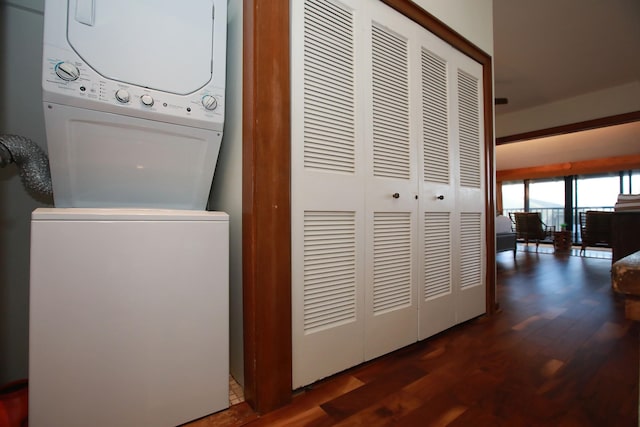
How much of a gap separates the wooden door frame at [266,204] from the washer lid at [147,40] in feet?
0.55

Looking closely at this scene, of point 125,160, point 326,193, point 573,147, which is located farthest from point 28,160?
point 573,147

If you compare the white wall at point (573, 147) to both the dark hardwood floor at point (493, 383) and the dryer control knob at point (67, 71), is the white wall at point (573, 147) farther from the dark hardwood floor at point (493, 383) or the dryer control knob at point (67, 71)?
the dryer control knob at point (67, 71)

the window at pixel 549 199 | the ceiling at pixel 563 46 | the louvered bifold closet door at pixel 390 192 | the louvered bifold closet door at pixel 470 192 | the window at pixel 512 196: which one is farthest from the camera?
the window at pixel 512 196

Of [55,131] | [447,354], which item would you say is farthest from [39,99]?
[447,354]

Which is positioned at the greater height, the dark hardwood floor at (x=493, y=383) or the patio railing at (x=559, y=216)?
the patio railing at (x=559, y=216)

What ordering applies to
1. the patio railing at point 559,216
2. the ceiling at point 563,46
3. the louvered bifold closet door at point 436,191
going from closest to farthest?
the louvered bifold closet door at point 436,191 → the ceiling at point 563,46 → the patio railing at point 559,216

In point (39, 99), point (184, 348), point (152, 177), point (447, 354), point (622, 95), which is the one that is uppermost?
point (622, 95)

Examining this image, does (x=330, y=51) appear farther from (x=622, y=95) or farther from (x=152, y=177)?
(x=622, y=95)

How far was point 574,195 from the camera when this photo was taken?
24.3 feet

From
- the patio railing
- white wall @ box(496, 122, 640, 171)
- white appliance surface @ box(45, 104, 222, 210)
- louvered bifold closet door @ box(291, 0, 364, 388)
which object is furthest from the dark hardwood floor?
the patio railing

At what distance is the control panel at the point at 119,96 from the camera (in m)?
0.82

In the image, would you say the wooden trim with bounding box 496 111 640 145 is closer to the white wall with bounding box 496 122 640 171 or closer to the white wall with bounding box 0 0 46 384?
the white wall with bounding box 496 122 640 171

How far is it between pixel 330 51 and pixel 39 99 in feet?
3.94

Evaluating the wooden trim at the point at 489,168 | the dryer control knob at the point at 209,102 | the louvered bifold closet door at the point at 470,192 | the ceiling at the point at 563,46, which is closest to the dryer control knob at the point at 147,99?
the dryer control knob at the point at 209,102
